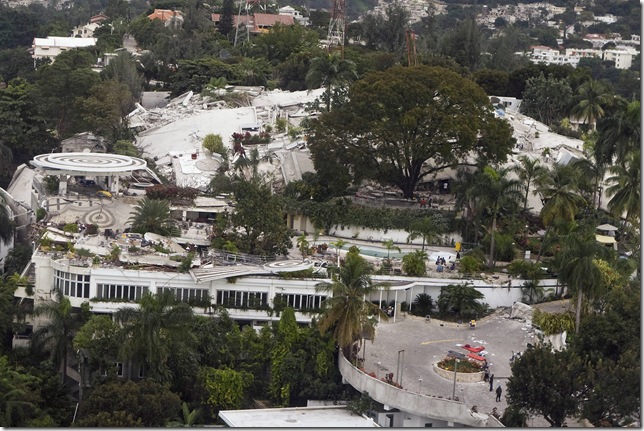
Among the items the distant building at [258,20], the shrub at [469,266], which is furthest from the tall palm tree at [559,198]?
the distant building at [258,20]

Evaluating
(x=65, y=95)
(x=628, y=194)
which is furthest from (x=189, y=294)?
(x=65, y=95)

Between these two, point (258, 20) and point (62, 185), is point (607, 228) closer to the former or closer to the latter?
point (62, 185)

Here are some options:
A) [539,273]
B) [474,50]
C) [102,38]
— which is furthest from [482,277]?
[102,38]

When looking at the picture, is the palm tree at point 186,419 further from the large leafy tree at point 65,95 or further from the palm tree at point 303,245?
the large leafy tree at point 65,95

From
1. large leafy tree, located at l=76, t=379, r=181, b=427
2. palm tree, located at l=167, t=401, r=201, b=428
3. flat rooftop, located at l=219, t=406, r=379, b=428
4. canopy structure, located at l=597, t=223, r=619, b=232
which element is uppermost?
canopy structure, located at l=597, t=223, r=619, b=232

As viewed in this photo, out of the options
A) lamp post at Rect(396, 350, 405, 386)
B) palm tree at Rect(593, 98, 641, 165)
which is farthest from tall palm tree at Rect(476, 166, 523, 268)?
lamp post at Rect(396, 350, 405, 386)

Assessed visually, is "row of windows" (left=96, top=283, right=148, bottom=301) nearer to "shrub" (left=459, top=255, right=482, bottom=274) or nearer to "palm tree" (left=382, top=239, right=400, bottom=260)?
"palm tree" (left=382, top=239, right=400, bottom=260)
